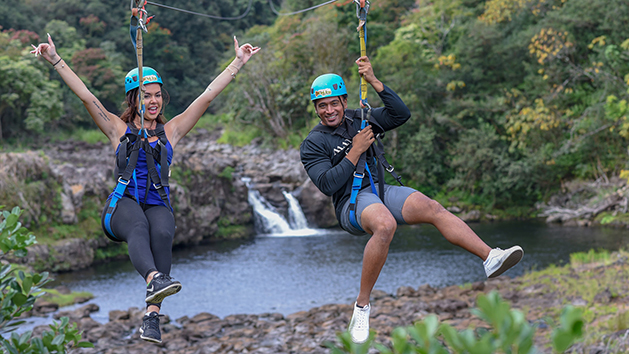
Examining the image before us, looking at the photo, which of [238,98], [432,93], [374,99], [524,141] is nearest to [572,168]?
[524,141]

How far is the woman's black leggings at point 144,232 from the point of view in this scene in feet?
13.1

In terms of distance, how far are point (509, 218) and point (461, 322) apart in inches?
526

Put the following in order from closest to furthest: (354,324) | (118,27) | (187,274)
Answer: (354,324) → (187,274) → (118,27)

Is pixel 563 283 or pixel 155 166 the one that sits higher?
pixel 155 166

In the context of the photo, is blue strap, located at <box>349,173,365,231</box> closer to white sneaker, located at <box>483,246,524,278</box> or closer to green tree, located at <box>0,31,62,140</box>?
white sneaker, located at <box>483,246,524,278</box>

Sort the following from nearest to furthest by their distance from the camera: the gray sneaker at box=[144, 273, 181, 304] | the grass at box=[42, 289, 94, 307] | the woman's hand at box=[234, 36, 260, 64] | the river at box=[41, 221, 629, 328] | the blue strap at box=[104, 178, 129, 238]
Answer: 1. the gray sneaker at box=[144, 273, 181, 304]
2. the blue strap at box=[104, 178, 129, 238]
3. the woman's hand at box=[234, 36, 260, 64]
4. the grass at box=[42, 289, 94, 307]
5. the river at box=[41, 221, 629, 328]

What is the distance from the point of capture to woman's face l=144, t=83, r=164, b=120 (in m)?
4.52

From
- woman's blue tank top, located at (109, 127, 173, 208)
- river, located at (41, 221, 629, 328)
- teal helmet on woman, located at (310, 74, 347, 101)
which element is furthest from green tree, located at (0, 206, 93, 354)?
river, located at (41, 221, 629, 328)

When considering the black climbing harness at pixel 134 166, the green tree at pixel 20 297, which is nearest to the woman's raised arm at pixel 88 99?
the black climbing harness at pixel 134 166

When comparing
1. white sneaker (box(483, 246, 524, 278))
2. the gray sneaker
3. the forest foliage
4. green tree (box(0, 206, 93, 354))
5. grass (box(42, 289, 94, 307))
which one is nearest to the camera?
green tree (box(0, 206, 93, 354))

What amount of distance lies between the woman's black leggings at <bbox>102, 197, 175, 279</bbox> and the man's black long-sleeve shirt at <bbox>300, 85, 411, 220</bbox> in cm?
110

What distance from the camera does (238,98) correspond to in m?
32.9

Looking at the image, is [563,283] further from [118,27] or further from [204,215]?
[118,27]

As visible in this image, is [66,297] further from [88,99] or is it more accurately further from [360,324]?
[360,324]
